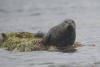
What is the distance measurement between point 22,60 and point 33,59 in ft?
1.58

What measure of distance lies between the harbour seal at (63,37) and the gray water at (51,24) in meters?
0.62

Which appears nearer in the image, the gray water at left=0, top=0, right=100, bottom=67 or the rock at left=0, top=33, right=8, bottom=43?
the gray water at left=0, top=0, right=100, bottom=67

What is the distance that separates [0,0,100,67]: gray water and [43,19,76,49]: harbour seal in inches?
24.5

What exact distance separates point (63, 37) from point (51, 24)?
55.7 ft

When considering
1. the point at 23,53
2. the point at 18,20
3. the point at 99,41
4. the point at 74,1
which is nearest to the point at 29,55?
the point at 23,53

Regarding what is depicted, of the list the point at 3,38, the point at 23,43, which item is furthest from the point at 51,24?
the point at 23,43

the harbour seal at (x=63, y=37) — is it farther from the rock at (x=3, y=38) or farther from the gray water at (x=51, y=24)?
the rock at (x=3, y=38)

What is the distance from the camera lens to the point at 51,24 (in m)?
35.1

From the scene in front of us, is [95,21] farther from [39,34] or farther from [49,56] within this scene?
[49,56]

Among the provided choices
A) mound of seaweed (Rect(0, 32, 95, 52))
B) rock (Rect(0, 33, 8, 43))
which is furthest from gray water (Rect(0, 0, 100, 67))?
rock (Rect(0, 33, 8, 43))

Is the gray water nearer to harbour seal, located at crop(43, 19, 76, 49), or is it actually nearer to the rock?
harbour seal, located at crop(43, 19, 76, 49)

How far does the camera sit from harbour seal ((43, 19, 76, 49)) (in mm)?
18052

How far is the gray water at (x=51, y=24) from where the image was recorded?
53.1 ft

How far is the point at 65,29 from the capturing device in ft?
59.4
